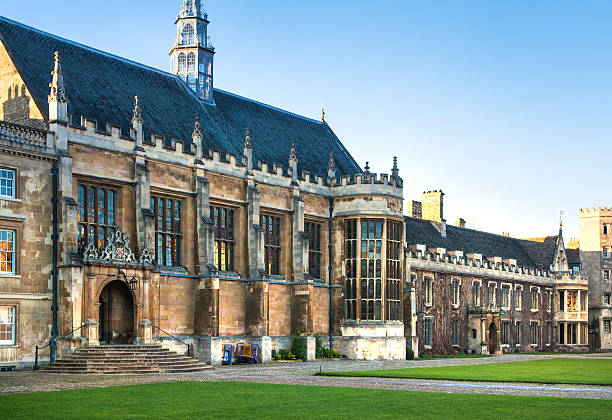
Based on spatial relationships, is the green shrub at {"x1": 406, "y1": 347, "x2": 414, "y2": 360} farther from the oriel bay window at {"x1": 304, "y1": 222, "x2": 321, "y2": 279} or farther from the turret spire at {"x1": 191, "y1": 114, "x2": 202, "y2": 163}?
the turret spire at {"x1": 191, "y1": 114, "x2": 202, "y2": 163}

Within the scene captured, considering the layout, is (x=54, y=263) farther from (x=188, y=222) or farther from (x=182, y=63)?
(x=182, y=63)

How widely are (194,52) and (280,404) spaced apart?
30881 millimetres

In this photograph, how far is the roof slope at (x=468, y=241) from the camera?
58.5 metres

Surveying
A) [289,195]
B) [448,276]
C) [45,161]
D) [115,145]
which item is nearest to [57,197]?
[45,161]

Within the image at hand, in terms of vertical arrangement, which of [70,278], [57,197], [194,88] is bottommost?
[70,278]

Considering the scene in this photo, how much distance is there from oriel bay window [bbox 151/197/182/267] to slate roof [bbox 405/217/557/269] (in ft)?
72.9

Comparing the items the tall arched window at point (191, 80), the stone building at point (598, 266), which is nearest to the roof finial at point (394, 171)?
the tall arched window at point (191, 80)

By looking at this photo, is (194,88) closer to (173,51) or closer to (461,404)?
(173,51)

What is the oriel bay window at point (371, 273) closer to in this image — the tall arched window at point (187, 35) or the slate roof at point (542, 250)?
the tall arched window at point (187, 35)

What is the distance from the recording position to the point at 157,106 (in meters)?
39.6

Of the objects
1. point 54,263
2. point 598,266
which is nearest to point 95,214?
point 54,263

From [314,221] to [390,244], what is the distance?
425 centimetres

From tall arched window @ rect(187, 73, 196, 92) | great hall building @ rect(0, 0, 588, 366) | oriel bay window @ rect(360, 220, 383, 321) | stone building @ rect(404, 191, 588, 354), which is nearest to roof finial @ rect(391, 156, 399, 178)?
great hall building @ rect(0, 0, 588, 366)

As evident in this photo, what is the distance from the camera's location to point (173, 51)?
149ft
